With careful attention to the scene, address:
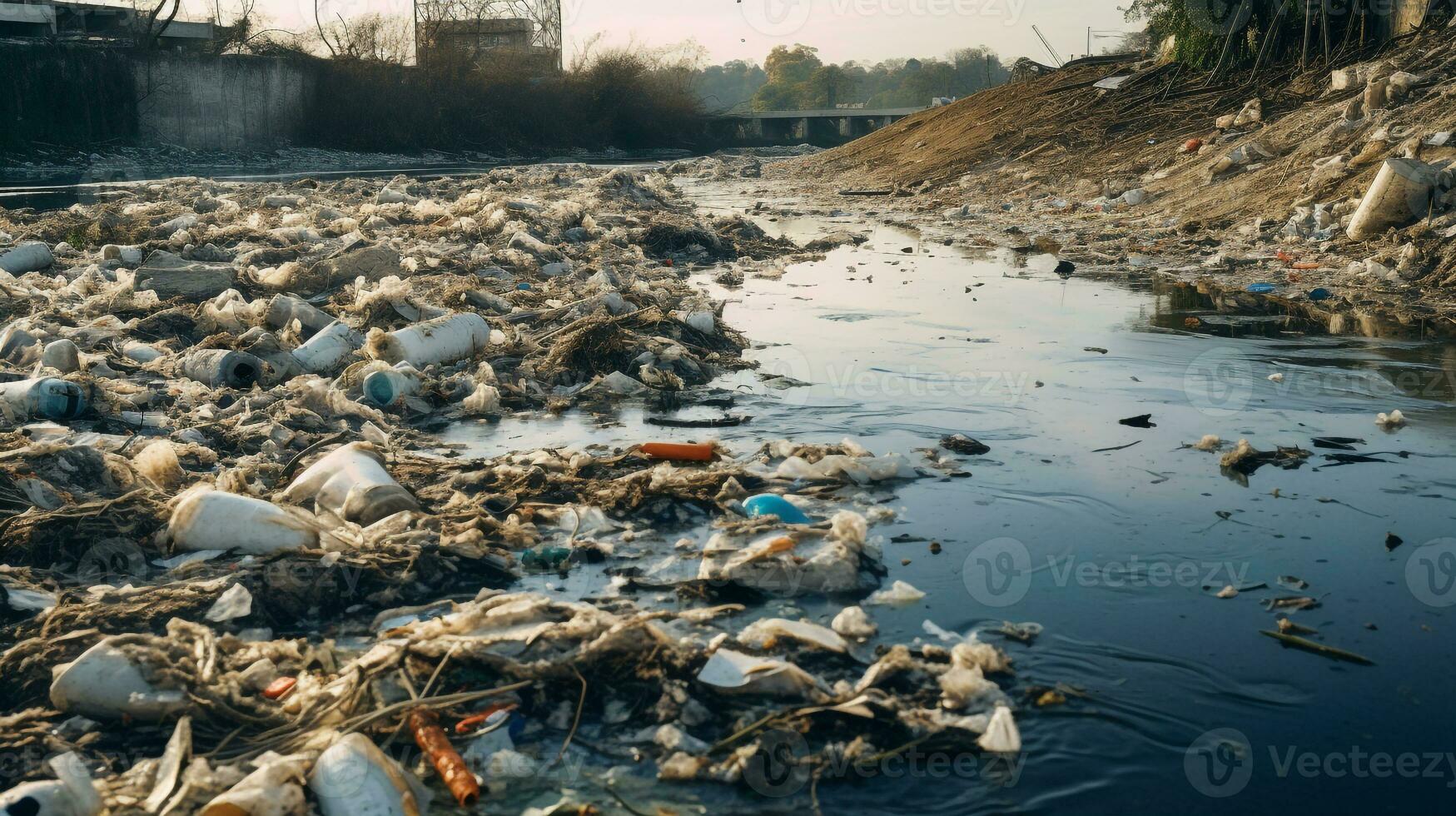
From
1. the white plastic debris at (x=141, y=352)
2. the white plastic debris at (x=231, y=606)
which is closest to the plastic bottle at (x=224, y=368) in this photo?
the white plastic debris at (x=141, y=352)

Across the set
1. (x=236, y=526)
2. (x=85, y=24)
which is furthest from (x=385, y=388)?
(x=85, y=24)

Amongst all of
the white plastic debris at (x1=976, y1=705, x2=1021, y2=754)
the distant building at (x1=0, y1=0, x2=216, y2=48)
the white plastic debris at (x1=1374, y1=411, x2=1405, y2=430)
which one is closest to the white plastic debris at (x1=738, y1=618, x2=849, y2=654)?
the white plastic debris at (x1=976, y1=705, x2=1021, y2=754)

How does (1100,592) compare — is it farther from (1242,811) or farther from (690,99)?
(690,99)

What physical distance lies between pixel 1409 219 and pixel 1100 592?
6.72 meters

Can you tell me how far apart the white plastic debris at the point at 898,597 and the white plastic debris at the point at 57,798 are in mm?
1773

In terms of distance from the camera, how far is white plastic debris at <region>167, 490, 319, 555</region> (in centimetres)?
318

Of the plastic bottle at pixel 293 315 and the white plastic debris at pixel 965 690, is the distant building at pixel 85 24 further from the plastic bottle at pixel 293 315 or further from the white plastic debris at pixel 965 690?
the white plastic debris at pixel 965 690

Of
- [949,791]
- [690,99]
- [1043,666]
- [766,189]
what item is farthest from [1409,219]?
[690,99]

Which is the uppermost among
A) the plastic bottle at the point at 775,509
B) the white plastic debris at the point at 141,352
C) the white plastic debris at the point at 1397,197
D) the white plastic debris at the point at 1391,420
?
the white plastic debris at the point at 1397,197

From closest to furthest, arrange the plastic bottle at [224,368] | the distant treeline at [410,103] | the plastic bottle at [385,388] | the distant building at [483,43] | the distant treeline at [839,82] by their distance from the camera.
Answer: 1. the plastic bottle at [385,388]
2. the plastic bottle at [224,368]
3. the distant treeline at [410,103]
4. the distant building at [483,43]
5. the distant treeline at [839,82]

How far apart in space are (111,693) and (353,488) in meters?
1.26

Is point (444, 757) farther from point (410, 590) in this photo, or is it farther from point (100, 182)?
point (100, 182)

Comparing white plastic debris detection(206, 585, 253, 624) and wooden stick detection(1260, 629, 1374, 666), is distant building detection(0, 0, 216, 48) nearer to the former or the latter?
white plastic debris detection(206, 585, 253, 624)

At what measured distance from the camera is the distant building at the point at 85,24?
121ft
